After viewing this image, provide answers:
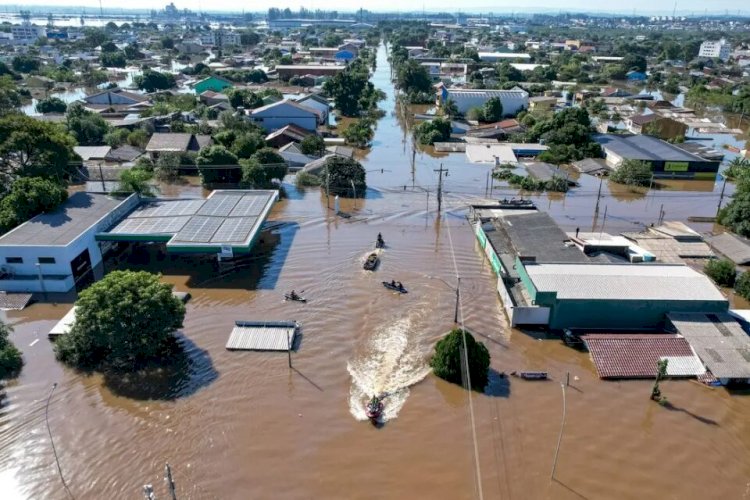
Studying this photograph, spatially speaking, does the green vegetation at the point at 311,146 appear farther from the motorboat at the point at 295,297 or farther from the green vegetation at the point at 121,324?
the green vegetation at the point at 121,324

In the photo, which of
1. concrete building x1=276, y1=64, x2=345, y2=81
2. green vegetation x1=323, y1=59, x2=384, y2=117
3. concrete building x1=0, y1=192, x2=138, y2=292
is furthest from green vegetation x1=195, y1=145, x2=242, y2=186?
concrete building x1=276, y1=64, x2=345, y2=81

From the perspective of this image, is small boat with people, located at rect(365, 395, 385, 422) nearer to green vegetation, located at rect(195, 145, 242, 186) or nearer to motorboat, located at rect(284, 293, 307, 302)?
motorboat, located at rect(284, 293, 307, 302)

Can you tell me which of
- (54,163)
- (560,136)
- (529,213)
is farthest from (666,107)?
(54,163)

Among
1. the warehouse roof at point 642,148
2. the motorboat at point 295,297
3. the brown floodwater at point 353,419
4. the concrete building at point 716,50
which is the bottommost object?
the brown floodwater at point 353,419

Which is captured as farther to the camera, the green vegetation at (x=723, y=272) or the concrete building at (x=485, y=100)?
the concrete building at (x=485, y=100)

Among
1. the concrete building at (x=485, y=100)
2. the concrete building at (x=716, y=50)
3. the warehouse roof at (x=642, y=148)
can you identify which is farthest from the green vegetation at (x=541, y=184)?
the concrete building at (x=716, y=50)

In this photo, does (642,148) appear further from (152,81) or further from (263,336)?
(152,81)

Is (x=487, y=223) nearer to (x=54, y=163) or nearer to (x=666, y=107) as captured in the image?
(x=54, y=163)

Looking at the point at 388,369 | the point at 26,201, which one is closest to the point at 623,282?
the point at 388,369

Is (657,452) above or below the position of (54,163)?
below
